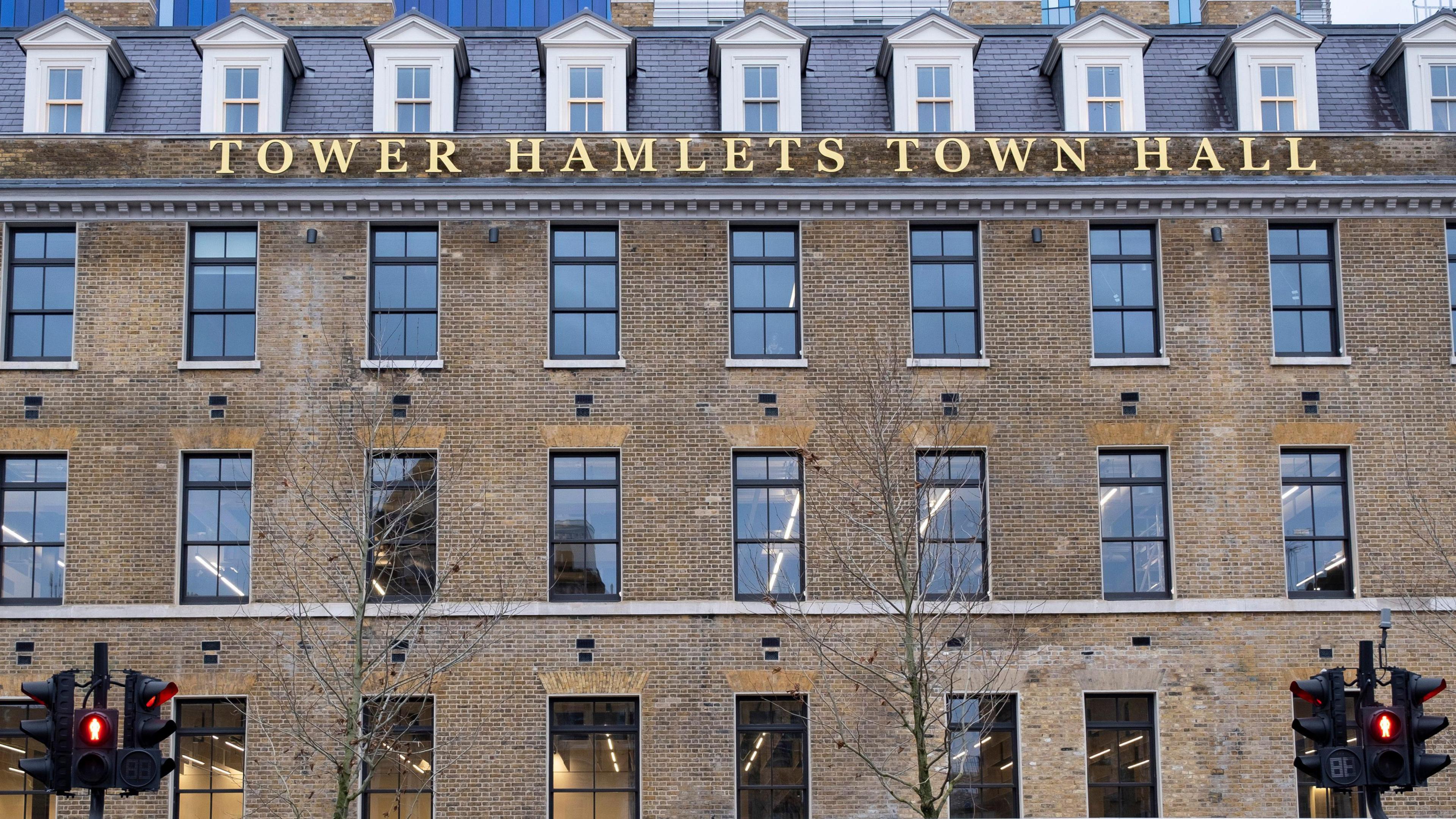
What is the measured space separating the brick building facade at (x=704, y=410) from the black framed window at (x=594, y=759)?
0.10m

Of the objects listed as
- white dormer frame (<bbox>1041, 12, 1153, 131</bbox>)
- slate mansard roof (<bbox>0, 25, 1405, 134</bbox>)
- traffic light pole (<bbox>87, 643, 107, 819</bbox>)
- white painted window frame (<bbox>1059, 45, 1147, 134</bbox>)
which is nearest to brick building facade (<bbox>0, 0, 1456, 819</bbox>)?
white dormer frame (<bbox>1041, 12, 1153, 131</bbox>)

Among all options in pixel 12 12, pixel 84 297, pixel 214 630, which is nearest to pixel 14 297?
pixel 84 297

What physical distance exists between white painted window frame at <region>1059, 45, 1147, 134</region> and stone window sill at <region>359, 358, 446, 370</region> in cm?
1065

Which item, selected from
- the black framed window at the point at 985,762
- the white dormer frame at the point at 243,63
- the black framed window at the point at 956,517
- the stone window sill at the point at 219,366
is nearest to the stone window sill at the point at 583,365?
the stone window sill at the point at 219,366

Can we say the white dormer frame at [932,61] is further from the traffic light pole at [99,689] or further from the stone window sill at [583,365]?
the traffic light pole at [99,689]

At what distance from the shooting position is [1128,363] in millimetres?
25719

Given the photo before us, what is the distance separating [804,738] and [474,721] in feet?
15.8

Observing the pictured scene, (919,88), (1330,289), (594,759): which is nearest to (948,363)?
(919,88)

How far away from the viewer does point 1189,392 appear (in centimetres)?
2570

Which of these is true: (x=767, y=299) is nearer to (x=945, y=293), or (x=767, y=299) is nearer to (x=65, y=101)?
(x=945, y=293)

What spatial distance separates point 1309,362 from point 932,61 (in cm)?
756

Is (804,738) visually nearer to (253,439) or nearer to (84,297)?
(253,439)

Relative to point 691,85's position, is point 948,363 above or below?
below

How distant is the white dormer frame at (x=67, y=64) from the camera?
26.7 metres
